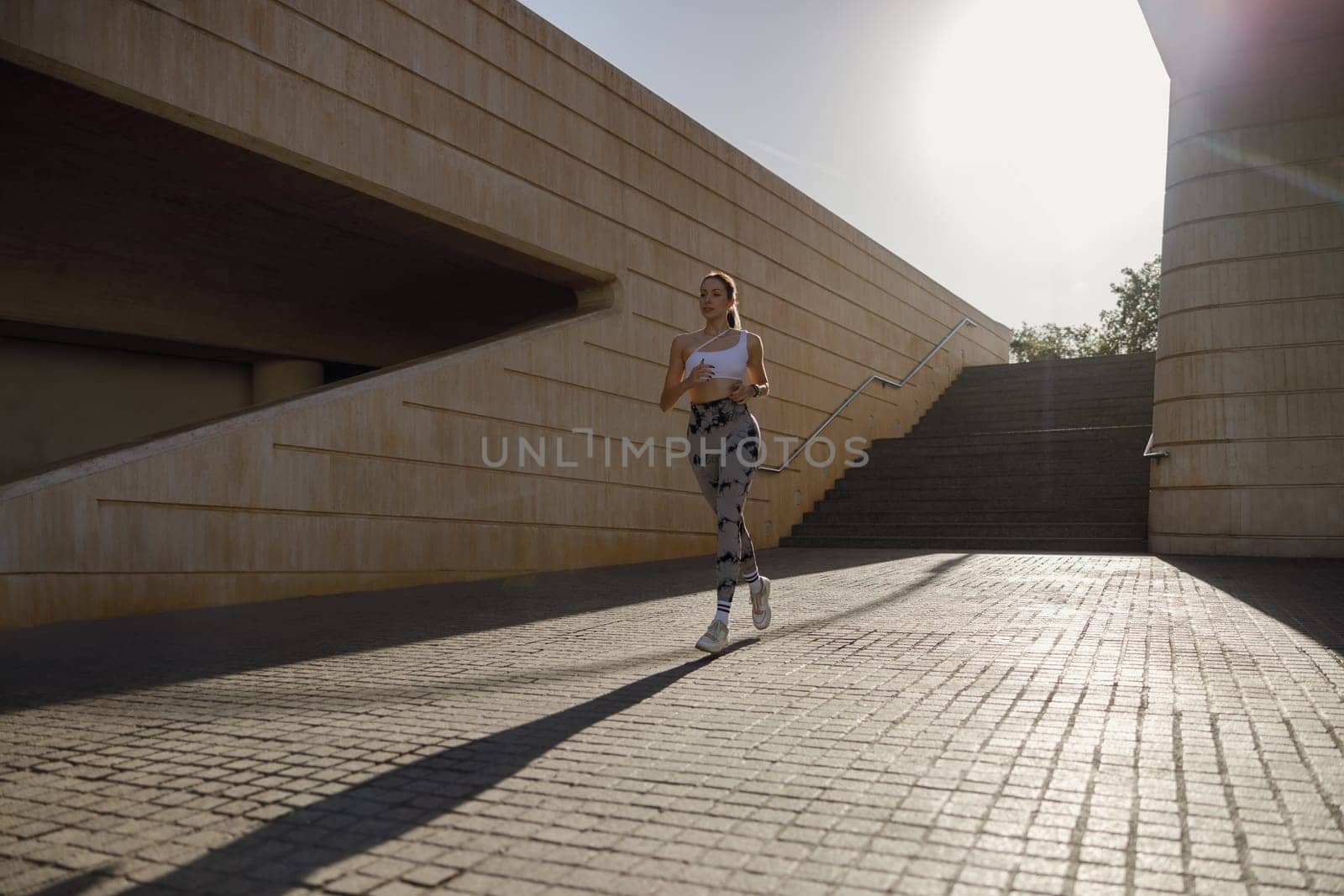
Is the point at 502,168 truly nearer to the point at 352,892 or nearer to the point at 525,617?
the point at 525,617

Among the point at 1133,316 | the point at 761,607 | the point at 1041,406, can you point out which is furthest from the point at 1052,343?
the point at 761,607

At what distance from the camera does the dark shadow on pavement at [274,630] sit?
484cm

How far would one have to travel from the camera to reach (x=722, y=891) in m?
2.22

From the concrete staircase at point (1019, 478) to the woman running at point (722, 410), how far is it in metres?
8.83

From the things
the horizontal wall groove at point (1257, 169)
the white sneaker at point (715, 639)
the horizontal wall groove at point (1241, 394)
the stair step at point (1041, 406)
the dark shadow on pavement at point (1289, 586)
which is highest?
the horizontal wall groove at point (1257, 169)

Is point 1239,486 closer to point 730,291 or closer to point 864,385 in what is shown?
point 864,385

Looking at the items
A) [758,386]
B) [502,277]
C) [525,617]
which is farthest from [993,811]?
[502,277]

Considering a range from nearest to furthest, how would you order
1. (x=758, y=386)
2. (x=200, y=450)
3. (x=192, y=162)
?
(x=758, y=386), (x=200, y=450), (x=192, y=162)

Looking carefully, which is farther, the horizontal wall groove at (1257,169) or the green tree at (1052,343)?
the green tree at (1052,343)

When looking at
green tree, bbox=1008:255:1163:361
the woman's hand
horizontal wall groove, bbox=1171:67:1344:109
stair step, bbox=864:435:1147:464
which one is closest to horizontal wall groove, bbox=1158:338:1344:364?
stair step, bbox=864:435:1147:464

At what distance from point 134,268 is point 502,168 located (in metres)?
4.62

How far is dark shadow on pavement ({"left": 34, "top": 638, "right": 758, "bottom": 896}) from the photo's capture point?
2.33 metres

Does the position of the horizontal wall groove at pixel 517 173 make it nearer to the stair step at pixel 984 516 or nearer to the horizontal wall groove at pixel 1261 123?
the stair step at pixel 984 516

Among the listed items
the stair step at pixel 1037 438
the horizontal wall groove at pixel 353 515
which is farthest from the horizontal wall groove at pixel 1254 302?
the horizontal wall groove at pixel 353 515
